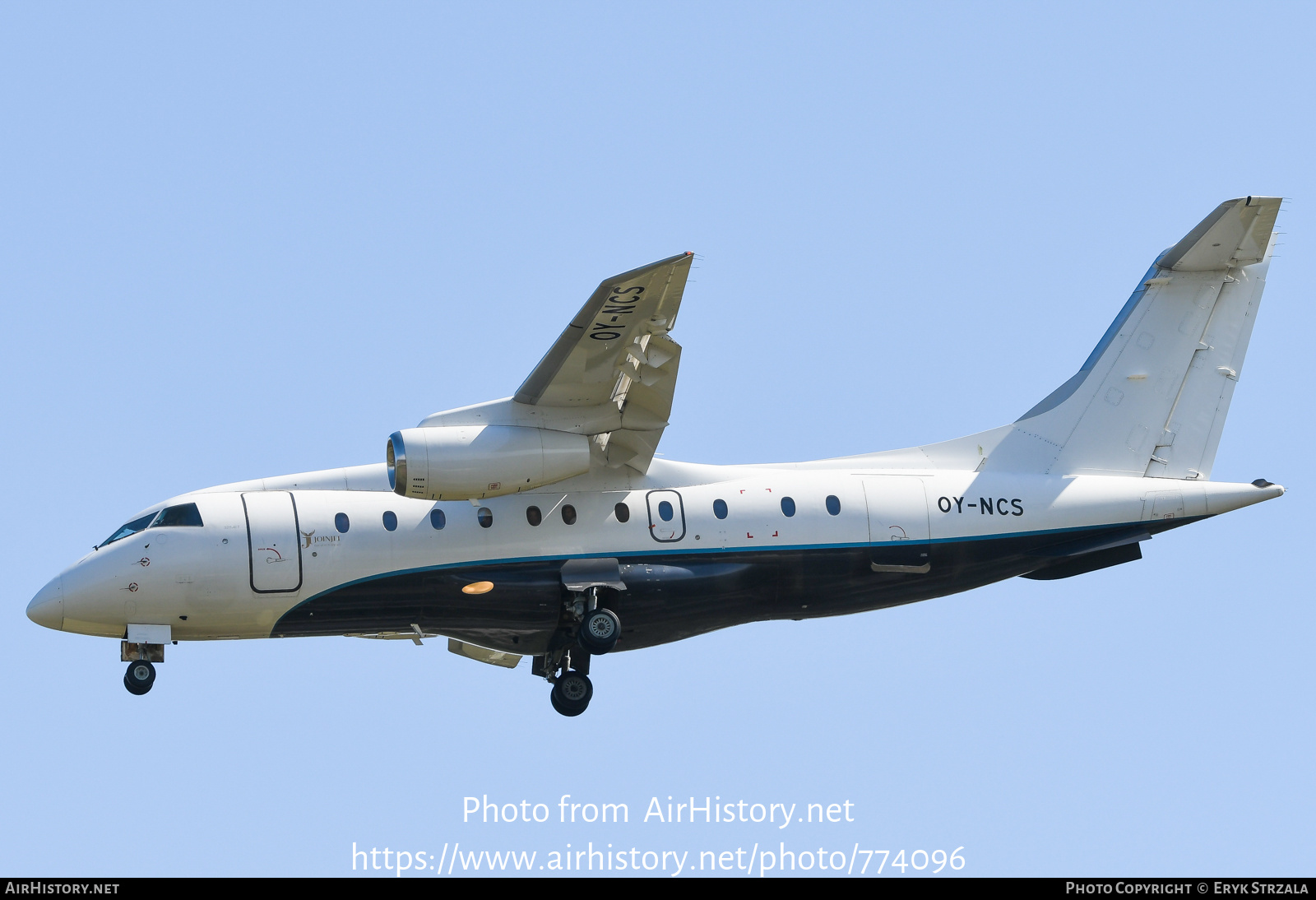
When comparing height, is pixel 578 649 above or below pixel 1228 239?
below

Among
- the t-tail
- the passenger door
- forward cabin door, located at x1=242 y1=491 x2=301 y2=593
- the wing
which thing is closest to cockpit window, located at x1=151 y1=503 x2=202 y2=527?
forward cabin door, located at x1=242 y1=491 x2=301 y2=593

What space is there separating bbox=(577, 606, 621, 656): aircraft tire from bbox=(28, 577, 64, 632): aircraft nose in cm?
540

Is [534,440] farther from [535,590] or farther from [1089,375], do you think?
[1089,375]

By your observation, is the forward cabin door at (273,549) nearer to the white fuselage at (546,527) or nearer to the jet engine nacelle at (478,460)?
the white fuselage at (546,527)

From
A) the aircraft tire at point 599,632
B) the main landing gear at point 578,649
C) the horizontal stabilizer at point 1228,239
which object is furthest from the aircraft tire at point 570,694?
the horizontal stabilizer at point 1228,239

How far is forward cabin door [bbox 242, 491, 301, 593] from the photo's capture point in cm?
1803

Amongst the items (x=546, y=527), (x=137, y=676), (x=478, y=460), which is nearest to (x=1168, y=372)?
(x=546, y=527)

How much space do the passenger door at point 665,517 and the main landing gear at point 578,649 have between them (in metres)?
0.97

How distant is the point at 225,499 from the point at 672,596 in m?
4.87

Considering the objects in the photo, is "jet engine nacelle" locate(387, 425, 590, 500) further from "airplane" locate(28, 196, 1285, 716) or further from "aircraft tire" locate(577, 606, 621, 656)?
"aircraft tire" locate(577, 606, 621, 656)

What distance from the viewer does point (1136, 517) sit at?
20328 millimetres

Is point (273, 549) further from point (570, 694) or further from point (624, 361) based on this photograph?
point (624, 361)

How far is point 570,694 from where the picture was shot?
64.2ft

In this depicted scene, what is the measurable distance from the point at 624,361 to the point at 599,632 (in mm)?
2955
